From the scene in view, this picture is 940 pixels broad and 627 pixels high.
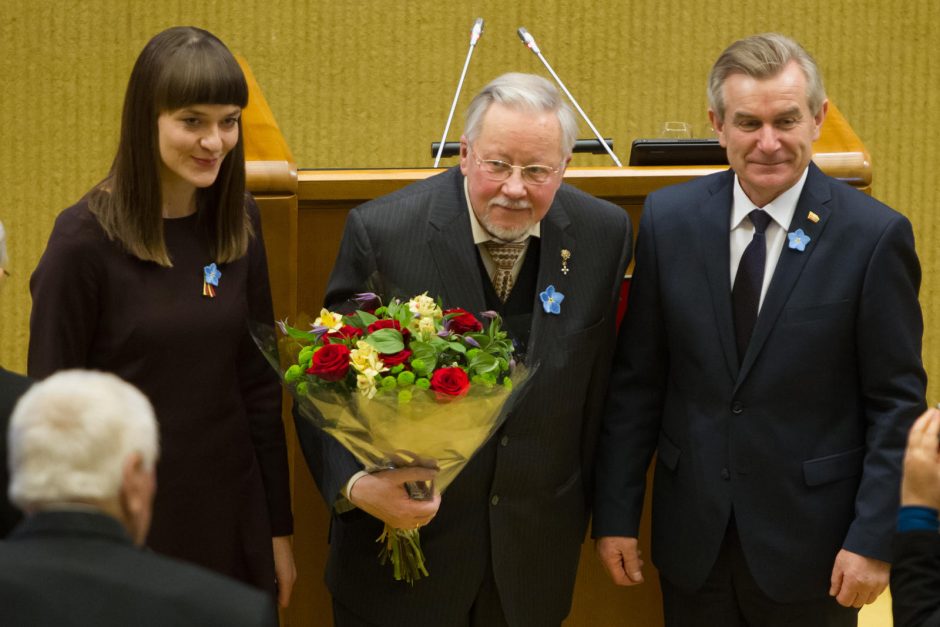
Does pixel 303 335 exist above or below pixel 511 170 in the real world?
below

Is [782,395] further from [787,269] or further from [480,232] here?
[480,232]

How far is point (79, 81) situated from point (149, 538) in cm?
316

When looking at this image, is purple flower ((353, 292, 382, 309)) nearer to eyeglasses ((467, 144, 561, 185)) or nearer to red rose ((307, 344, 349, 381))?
red rose ((307, 344, 349, 381))

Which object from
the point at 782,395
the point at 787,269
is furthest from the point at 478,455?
the point at 787,269

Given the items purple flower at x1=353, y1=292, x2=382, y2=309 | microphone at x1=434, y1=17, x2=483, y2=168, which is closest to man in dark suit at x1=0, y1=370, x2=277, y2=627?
purple flower at x1=353, y1=292, x2=382, y2=309

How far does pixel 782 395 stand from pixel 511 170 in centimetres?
69

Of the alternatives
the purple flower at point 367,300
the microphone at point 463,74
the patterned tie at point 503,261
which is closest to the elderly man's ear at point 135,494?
the purple flower at point 367,300

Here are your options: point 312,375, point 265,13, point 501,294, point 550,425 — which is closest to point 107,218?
point 312,375

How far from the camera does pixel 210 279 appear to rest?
103 inches

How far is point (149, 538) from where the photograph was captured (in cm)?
263

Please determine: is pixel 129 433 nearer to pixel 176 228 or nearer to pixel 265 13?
pixel 176 228

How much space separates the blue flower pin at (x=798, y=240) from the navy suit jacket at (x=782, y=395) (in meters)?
0.01

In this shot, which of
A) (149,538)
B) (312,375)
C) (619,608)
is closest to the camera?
(312,375)

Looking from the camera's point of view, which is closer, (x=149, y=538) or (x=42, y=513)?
(x=42, y=513)
